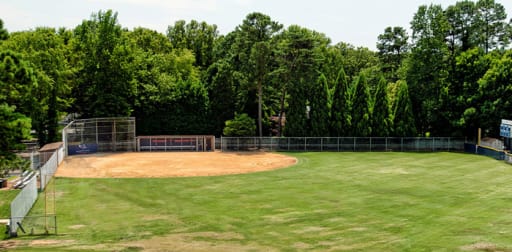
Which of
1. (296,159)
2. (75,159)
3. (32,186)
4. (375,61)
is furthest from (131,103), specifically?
(375,61)

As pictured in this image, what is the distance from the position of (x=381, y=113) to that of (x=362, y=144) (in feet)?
16.2

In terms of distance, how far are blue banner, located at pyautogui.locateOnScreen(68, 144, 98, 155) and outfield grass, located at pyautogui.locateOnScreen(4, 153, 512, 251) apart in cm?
1538

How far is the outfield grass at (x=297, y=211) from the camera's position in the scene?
68.9ft

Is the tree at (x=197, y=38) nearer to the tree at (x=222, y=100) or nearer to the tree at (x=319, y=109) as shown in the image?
the tree at (x=222, y=100)

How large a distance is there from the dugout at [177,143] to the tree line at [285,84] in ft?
14.4

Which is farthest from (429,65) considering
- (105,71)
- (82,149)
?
(82,149)

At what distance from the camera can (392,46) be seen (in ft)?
303

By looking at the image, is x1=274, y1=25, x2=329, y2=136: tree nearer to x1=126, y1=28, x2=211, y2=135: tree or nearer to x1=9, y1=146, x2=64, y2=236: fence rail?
x1=126, y1=28, x2=211, y2=135: tree

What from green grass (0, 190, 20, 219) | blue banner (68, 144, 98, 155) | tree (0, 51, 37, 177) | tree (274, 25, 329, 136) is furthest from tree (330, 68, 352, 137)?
tree (0, 51, 37, 177)

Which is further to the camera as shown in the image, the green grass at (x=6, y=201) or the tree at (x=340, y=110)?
the tree at (x=340, y=110)

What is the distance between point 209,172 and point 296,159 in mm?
11472

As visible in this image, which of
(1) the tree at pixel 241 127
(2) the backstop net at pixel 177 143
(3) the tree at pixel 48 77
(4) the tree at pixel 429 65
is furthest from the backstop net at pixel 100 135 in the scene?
(4) the tree at pixel 429 65

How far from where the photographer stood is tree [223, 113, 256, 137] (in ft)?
191

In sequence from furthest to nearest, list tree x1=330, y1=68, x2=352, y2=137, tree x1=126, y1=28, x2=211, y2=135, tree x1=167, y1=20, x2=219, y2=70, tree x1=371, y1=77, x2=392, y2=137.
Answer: tree x1=167, y1=20, x2=219, y2=70
tree x1=126, y1=28, x2=211, y2=135
tree x1=330, y1=68, x2=352, y2=137
tree x1=371, y1=77, x2=392, y2=137
